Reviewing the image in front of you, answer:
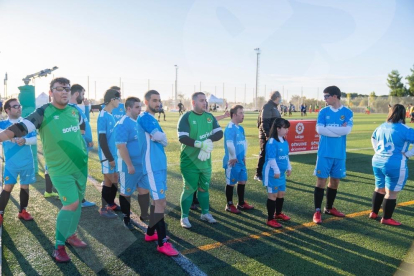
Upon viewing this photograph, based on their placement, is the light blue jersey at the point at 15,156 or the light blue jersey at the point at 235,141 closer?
the light blue jersey at the point at 15,156

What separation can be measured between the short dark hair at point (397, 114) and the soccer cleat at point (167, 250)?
3.69 metres

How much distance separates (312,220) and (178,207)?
229cm

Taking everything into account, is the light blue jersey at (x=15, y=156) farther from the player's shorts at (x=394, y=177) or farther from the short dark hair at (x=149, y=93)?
the player's shorts at (x=394, y=177)

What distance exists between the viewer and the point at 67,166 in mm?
3568

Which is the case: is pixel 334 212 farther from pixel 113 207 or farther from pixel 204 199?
pixel 113 207

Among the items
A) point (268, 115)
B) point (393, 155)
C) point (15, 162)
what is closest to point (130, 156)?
point (15, 162)

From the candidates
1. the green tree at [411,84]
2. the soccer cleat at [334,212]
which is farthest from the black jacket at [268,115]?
the green tree at [411,84]

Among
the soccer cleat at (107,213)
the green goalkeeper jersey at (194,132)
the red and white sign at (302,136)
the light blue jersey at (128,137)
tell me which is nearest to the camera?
the light blue jersey at (128,137)

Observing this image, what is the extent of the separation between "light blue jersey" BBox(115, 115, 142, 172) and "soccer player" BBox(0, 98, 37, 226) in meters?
1.43

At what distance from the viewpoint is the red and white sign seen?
10.9m

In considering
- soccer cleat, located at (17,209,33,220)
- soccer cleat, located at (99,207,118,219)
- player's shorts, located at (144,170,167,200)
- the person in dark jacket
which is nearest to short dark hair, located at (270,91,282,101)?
the person in dark jacket

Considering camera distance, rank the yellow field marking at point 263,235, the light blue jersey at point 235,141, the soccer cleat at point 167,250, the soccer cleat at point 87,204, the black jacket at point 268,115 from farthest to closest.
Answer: the black jacket at point 268,115
the soccer cleat at point 87,204
the light blue jersey at point 235,141
the yellow field marking at point 263,235
the soccer cleat at point 167,250

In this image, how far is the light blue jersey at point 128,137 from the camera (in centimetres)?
430

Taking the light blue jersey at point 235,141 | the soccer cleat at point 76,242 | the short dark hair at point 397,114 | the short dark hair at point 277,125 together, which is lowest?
the soccer cleat at point 76,242
